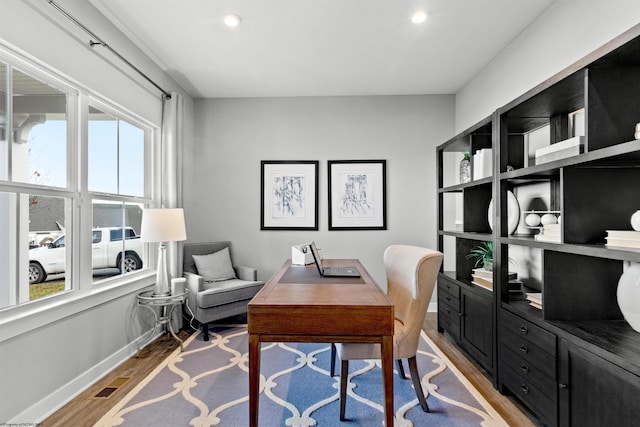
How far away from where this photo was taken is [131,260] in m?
3.24

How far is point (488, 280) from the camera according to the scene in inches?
108

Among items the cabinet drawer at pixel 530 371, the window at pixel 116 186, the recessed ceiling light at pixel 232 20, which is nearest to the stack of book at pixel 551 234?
the cabinet drawer at pixel 530 371

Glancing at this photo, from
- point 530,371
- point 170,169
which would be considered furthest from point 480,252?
point 170,169

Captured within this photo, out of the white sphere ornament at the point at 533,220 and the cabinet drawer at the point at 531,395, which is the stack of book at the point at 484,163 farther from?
the cabinet drawer at the point at 531,395

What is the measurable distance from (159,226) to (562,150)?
2.88 m

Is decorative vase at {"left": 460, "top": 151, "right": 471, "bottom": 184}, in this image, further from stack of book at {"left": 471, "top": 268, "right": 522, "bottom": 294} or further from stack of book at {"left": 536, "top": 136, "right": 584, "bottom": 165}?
stack of book at {"left": 536, "top": 136, "right": 584, "bottom": 165}

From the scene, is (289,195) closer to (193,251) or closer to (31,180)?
(193,251)

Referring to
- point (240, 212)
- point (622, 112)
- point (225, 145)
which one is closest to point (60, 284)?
point (240, 212)

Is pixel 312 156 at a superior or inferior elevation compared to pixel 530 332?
superior

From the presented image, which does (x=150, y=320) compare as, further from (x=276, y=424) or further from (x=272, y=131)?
(x=272, y=131)

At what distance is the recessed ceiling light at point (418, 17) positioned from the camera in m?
2.60

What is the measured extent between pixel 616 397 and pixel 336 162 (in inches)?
134

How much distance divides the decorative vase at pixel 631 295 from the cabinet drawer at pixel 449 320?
1.49 meters

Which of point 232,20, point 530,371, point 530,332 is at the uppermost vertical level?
point 232,20
